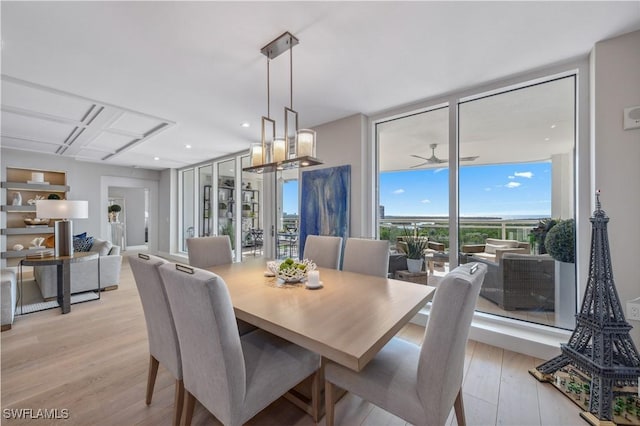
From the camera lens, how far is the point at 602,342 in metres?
1.74

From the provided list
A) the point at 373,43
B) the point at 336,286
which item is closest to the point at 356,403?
the point at 336,286

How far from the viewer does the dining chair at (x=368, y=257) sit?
2451 millimetres

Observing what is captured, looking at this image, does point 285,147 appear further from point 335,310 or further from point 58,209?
point 58,209

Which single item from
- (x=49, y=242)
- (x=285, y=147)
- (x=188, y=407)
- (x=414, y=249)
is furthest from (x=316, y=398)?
(x=49, y=242)

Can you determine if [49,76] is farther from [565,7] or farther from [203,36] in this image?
[565,7]

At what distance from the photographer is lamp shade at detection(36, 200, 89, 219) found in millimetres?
3650

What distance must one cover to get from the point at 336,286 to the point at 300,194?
93.8 inches

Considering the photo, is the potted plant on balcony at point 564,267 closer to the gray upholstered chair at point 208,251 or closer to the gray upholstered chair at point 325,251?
the gray upholstered chair at point 325,251

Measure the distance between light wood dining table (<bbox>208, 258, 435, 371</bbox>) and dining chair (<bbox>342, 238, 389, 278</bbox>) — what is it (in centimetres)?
27

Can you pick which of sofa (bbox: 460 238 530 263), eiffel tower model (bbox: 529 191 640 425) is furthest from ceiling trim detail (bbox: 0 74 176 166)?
eiffel tower model (bbox: 529 191 640 425)

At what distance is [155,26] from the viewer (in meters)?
1.85

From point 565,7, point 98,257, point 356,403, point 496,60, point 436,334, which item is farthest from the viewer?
point 98,257

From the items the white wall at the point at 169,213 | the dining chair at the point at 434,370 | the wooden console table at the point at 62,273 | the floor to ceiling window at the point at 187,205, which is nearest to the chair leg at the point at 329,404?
the dining chair at the point at 434,370

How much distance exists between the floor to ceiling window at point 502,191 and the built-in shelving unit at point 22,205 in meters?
7.09
